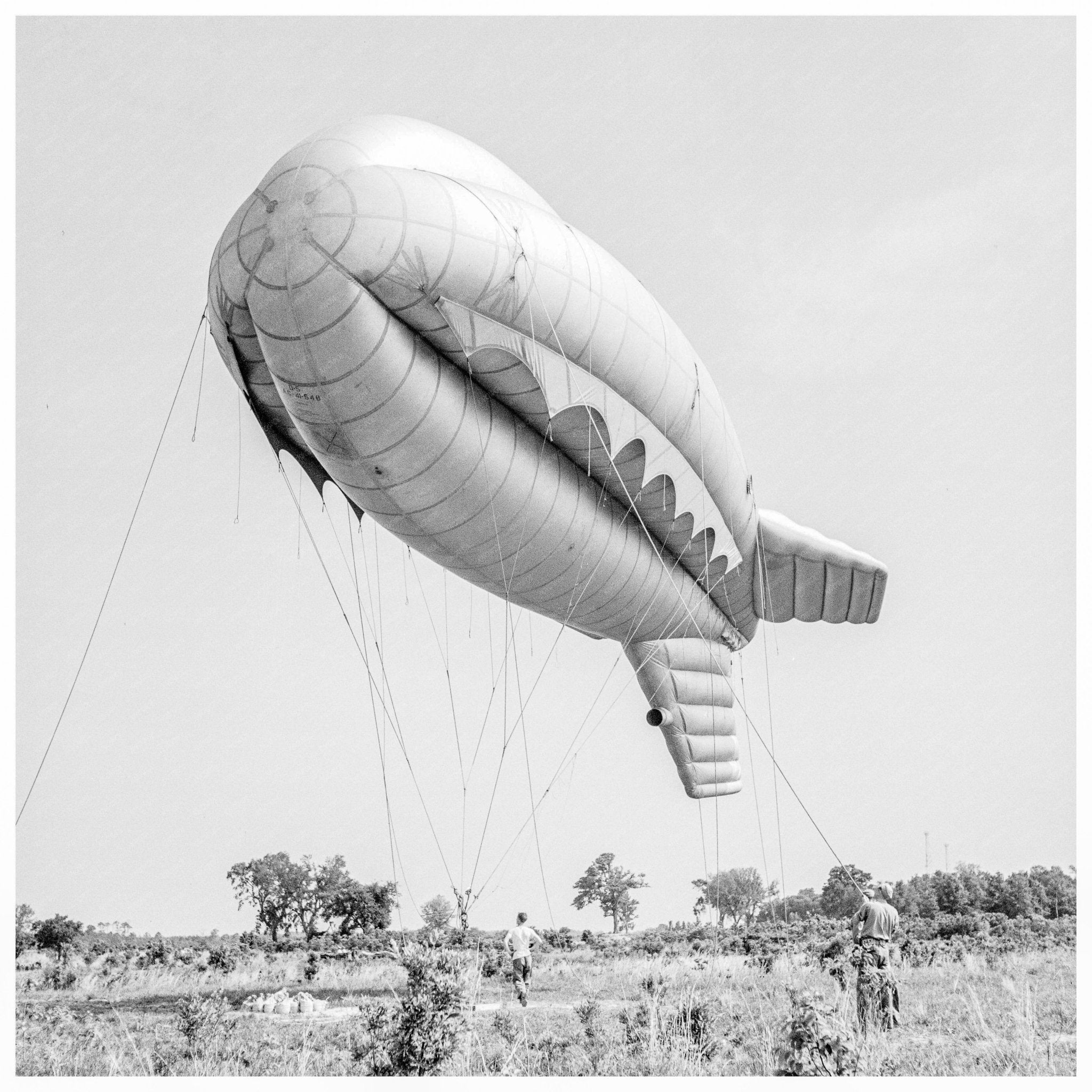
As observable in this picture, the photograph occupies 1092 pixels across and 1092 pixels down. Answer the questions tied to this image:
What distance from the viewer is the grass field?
838cm

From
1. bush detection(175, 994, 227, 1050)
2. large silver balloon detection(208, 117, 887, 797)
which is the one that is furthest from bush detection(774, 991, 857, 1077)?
large silver balloon detection(208, 117, 887, 797)

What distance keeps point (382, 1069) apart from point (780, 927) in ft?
85.2

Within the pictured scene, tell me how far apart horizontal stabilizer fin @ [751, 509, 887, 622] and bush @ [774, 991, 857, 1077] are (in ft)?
31.8

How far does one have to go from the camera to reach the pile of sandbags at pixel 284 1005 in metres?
12.0

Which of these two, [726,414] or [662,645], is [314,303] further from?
[662,645]

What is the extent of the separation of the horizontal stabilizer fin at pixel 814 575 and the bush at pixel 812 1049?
31.8ft

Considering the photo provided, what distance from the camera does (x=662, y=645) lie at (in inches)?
652

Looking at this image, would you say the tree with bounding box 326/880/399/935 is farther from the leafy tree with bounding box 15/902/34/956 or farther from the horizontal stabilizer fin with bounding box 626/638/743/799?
the horizontal stabilizer fin with bounding box 626/638/743/799

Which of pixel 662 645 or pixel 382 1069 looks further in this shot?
pixel 662 645

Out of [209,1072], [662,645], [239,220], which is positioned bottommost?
[209,1072]

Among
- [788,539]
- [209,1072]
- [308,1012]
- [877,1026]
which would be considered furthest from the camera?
[788,539]

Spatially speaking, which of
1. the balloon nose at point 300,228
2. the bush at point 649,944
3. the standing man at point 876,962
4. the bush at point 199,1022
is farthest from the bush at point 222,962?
the balloon nose at point 300,228
